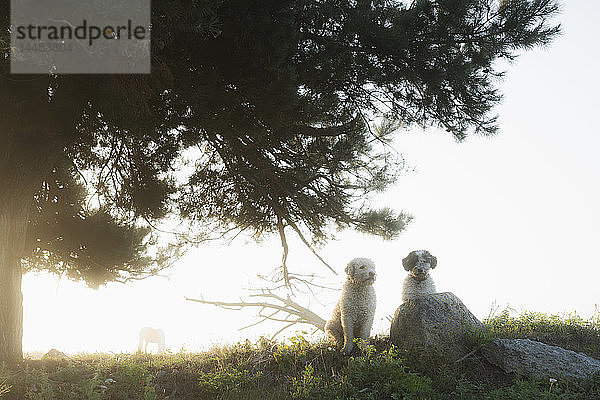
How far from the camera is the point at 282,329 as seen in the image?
41.8ft

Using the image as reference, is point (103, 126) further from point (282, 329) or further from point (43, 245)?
point (282, 329)

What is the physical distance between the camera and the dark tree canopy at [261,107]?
7.28 m

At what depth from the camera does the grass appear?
6.01 m

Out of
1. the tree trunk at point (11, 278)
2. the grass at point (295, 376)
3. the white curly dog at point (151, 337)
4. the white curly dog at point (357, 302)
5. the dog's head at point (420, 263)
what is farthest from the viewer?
the white curly dog at point (151, 337)

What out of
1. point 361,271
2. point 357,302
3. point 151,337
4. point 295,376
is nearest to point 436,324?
point 357,302

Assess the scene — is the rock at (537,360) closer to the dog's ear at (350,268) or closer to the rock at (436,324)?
the rock at (436,324)

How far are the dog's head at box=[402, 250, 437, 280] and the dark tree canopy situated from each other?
76.9 inches

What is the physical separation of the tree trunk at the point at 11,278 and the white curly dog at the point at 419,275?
20.1ft

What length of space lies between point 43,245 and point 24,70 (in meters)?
5.01

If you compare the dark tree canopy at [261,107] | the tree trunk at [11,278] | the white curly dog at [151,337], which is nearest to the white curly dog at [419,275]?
the dark tree canopy at [261,107]

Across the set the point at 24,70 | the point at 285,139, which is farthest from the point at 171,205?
the point at 24,70

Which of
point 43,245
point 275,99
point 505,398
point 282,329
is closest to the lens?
point 505,398

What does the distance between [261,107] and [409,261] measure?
126 inches

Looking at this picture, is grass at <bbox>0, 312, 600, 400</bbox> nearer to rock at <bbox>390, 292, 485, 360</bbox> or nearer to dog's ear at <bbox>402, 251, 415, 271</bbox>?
rock at <bbox>390, 292, 485, 360</bbox>
